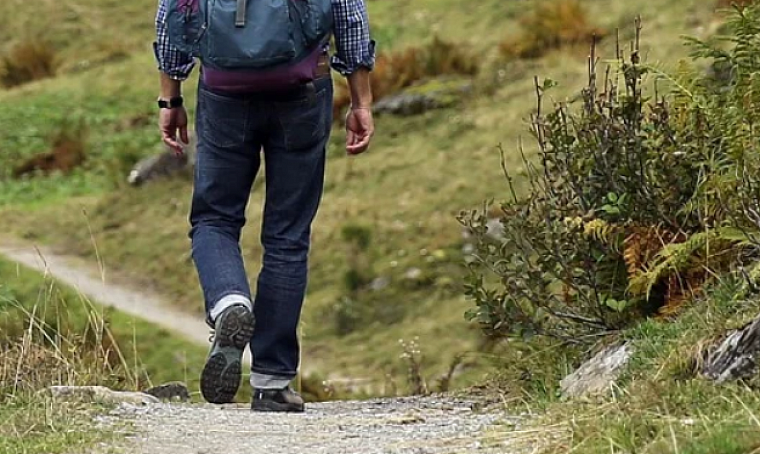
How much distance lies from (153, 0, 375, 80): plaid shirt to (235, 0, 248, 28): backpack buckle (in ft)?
1.09

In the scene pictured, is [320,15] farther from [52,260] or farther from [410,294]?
[52,260]

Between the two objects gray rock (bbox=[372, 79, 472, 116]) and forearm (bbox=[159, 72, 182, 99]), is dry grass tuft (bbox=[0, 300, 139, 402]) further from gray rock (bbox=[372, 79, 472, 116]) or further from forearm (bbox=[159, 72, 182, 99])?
gray rock (bbox=[372, 79, 472, 116])

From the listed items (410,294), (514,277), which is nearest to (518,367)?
(514,277)

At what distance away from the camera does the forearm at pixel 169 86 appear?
459 centimetres

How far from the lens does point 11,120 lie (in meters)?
18.0

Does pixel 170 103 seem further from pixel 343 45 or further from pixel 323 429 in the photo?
pixel 323 429

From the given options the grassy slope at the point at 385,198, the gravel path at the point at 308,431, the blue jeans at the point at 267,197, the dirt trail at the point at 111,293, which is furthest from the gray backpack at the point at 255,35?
the dirt trail at the point at 111,293

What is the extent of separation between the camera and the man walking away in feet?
13.8

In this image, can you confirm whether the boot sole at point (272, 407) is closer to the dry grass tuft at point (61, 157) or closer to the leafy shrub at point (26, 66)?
the dry grass tuft at point (61, 157)

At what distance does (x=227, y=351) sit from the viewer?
424cm

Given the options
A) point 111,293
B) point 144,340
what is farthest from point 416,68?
point 144,340

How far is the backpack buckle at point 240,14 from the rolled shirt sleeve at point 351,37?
1.09ft

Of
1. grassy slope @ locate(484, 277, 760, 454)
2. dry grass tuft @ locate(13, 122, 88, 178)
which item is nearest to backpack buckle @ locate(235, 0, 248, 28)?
grassy slope @ locate(484, 277, 760, 454)

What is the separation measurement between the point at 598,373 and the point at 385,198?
7.34 meters
